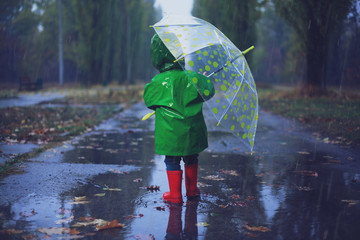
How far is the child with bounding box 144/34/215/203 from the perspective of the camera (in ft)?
12.5

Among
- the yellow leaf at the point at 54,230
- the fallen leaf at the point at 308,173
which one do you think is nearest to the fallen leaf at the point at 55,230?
the yellow leaf at the point at 54,230

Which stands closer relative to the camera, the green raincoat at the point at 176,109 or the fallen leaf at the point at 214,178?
the green raincoat at the point at 176,109

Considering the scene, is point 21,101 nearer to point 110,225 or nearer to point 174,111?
point 174,111

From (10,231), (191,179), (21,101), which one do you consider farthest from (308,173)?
(21,101)

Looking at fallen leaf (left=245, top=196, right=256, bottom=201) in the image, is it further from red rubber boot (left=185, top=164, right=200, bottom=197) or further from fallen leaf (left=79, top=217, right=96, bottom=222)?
fallen leaf (left=79, top=217, right=96, bottom=222)

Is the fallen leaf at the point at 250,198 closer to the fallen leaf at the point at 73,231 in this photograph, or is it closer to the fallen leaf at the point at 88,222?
the fallen leaf at the point at 88,222

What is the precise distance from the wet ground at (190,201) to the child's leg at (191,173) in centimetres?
17

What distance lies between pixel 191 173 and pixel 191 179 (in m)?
0.07

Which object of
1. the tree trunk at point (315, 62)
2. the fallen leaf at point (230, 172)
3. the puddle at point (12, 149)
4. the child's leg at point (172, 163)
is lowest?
the fallen leaf at point (230, 172)

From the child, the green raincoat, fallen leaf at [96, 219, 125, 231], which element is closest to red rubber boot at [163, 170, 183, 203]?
the child

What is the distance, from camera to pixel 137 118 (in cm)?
1235

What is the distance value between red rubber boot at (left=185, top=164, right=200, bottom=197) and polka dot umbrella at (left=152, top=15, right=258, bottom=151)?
1.72 feet

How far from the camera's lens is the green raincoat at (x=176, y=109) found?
382 centimetres

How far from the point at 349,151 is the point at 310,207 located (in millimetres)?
3354
